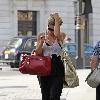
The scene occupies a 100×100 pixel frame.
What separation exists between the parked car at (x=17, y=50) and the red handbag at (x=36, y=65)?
739 inches

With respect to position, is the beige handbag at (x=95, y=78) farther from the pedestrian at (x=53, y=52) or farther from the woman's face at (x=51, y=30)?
the woman's face at (x=51, y=30)

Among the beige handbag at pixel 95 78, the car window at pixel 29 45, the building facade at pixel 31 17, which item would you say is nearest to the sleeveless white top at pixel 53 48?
the beige handbag at pixel 95 78

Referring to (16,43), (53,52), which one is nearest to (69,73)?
(53,52)

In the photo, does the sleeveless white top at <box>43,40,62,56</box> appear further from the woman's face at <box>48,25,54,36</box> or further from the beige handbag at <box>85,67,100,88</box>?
the beige handbag at <box>85,67,100,88</box>

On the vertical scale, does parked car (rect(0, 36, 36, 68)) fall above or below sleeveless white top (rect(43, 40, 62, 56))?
below

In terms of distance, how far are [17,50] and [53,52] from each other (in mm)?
19294

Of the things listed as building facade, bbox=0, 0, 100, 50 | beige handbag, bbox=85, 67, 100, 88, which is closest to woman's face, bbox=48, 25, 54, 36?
beige handbag, bbox=85, 67, 100, 88

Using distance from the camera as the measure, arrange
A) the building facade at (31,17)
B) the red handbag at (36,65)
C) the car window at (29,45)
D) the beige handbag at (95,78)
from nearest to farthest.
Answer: the beige handbag at (95,78), the red handbag at (36,65), the car window at (29,45), the building facade at (31,17)

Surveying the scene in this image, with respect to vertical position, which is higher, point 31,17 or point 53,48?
point 53,48

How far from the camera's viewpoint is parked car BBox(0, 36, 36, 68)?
26984 mm

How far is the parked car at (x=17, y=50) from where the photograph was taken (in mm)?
26984

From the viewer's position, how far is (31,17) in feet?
145

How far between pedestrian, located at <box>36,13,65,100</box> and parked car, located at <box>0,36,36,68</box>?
18.8m

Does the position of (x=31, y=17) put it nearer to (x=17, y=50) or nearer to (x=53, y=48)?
(x=17, y=50)
